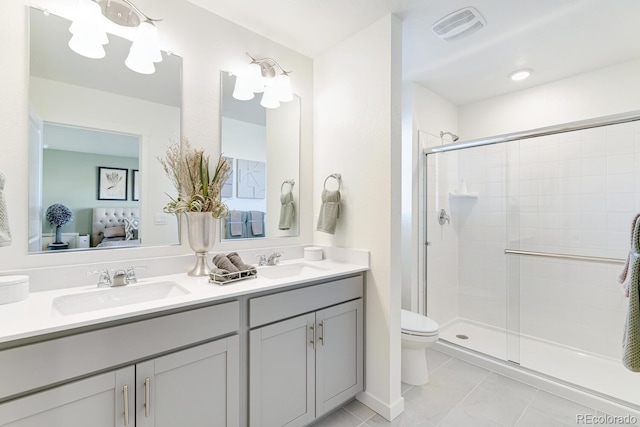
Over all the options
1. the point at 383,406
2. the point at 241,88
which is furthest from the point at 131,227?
the point at 383,406

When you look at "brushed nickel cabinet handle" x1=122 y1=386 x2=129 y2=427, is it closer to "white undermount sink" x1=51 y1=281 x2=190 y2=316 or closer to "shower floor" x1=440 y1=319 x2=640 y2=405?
"white undermount sink" x1=51 y1=281 x2=190 y2=316

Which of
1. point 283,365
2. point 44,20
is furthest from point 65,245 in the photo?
point 283,365

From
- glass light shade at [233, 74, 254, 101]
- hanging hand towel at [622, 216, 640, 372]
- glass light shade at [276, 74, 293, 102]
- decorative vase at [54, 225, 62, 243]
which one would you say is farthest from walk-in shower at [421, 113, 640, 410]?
decorative vase at [54, 225, 62, 243]

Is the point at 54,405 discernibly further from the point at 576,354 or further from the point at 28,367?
the point at 576,354

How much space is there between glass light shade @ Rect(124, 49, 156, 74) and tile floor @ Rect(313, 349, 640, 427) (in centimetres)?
221

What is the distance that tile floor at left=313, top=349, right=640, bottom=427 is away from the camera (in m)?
1.68

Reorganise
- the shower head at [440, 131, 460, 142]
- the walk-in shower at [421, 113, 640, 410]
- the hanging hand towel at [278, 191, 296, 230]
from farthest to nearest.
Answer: the shower head at [440, 131, 460, 142] < the walk-in shower at [421, 113, 640, 410] < the hanging hand towel at [278, 191, 296, 230]

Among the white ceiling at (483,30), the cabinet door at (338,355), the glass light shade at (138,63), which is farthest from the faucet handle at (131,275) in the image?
the white ceiling at (483,30)

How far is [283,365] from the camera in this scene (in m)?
1.45

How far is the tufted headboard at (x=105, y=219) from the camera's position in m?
1.45

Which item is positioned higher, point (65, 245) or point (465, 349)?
point (65, 245)

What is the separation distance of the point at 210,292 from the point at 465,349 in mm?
2267

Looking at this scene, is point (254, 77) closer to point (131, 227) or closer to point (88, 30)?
point (88, 30)

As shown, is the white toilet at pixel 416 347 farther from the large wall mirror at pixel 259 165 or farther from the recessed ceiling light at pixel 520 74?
the recessed ceiling light at pixel 520 74
